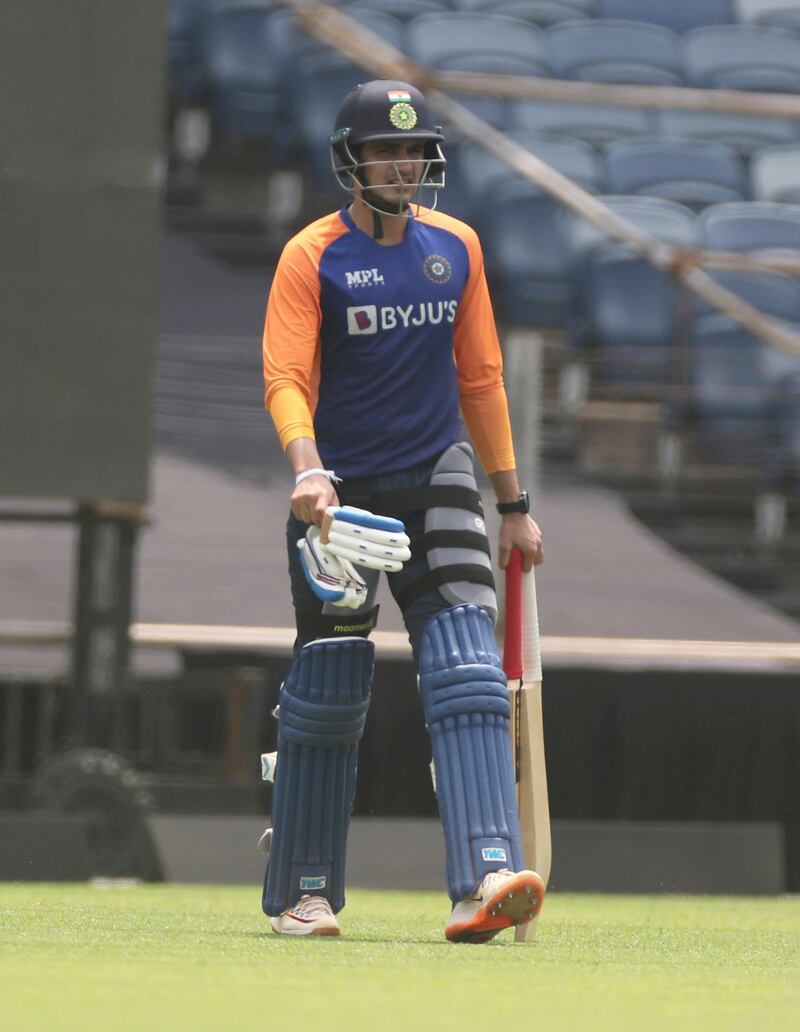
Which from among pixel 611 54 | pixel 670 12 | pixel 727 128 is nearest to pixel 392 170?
pixel 727 128

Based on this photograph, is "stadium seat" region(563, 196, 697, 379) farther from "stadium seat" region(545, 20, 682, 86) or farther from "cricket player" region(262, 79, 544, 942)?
"cricket player" region(262, 79, 544, 942)

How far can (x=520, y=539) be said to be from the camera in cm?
383

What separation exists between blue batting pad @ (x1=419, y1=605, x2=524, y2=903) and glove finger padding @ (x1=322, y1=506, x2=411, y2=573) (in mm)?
239

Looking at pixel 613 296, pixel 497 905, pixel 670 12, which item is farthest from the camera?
pixel 670 12

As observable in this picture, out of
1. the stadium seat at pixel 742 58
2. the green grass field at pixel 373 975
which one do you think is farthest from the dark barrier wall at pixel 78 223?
the stadium seat at pixel 742 58

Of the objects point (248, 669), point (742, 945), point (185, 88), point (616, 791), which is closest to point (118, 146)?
point (248, 669)

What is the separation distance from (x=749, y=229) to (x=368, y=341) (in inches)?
333

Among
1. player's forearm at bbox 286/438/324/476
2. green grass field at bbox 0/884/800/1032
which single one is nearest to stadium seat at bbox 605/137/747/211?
green grass field at bbox 0/884/800/1032

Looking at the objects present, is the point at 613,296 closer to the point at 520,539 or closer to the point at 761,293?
the point at 761,293

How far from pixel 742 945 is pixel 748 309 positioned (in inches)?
300

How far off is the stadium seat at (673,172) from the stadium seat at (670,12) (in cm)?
151

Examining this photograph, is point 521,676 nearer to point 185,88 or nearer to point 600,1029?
point 600,1029

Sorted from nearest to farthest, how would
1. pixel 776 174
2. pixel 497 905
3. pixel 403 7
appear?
pixel 497 905
pixel 776 174
pixel 403 7

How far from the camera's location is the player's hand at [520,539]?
383 cm
